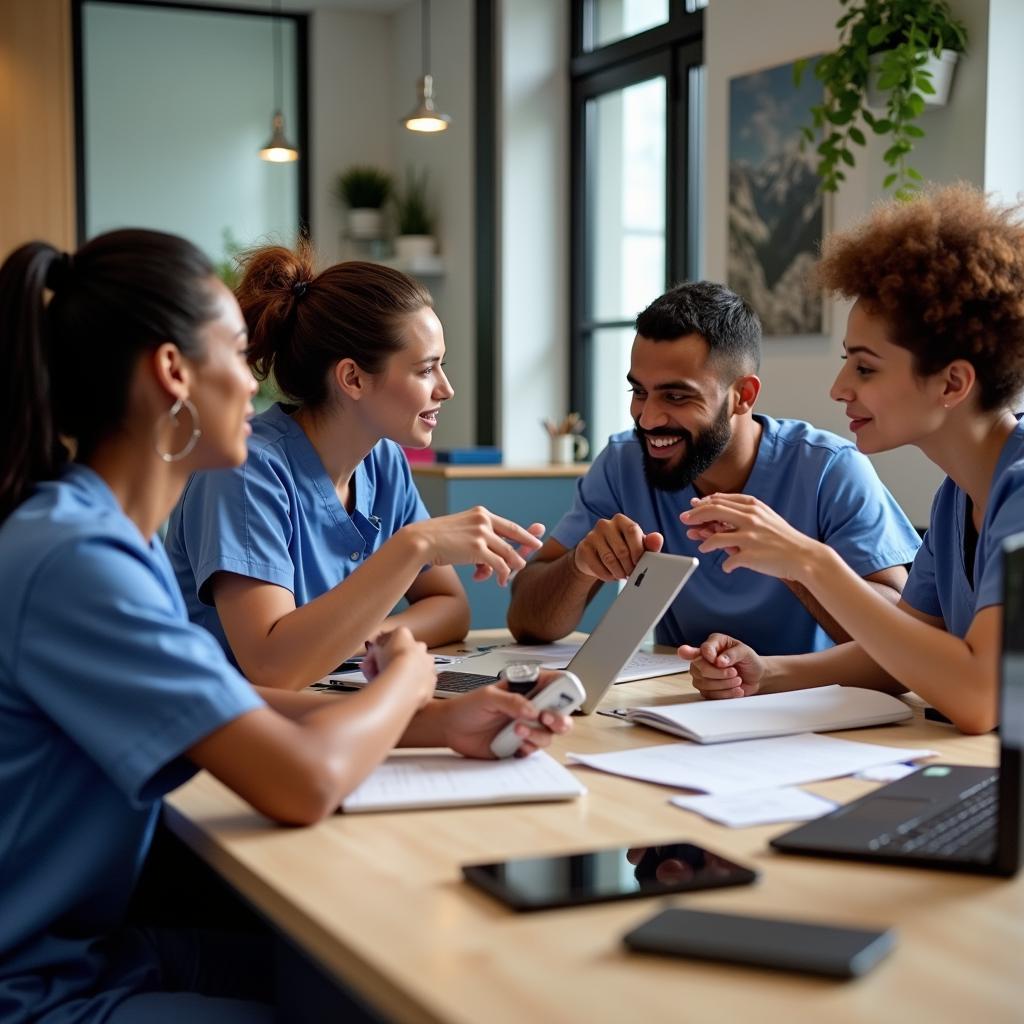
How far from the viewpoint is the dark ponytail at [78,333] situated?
1227 mm

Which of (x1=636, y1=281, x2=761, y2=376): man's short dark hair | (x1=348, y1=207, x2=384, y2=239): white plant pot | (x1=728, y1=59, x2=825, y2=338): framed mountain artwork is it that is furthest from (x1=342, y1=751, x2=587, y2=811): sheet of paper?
(x1=348, y1=207, x2=384, y2=239): white plant pot

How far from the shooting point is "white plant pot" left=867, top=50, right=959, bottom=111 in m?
3.38

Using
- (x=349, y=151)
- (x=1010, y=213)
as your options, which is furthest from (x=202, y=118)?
(x=1010, y=213)

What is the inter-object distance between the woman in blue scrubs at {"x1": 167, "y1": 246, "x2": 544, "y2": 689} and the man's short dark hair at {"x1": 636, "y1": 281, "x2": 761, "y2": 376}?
0.39m

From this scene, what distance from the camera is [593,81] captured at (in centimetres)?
563

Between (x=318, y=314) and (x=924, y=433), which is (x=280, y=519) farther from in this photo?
(x=924, y=433)

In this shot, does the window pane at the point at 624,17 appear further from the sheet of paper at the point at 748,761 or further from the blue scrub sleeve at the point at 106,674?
the blue scrub sleeve at the point at 106,674

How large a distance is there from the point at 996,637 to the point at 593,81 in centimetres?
449

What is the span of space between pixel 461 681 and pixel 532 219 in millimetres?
4194

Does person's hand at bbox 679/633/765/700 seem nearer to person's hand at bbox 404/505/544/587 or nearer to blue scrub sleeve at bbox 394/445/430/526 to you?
person's hand at bbox 404/505/544/587

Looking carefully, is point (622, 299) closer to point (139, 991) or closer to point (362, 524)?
point (362, 524)

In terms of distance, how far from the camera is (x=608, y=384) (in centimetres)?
575

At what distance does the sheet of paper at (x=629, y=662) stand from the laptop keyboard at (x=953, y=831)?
28.8 inches

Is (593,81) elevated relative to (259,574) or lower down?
elevated
